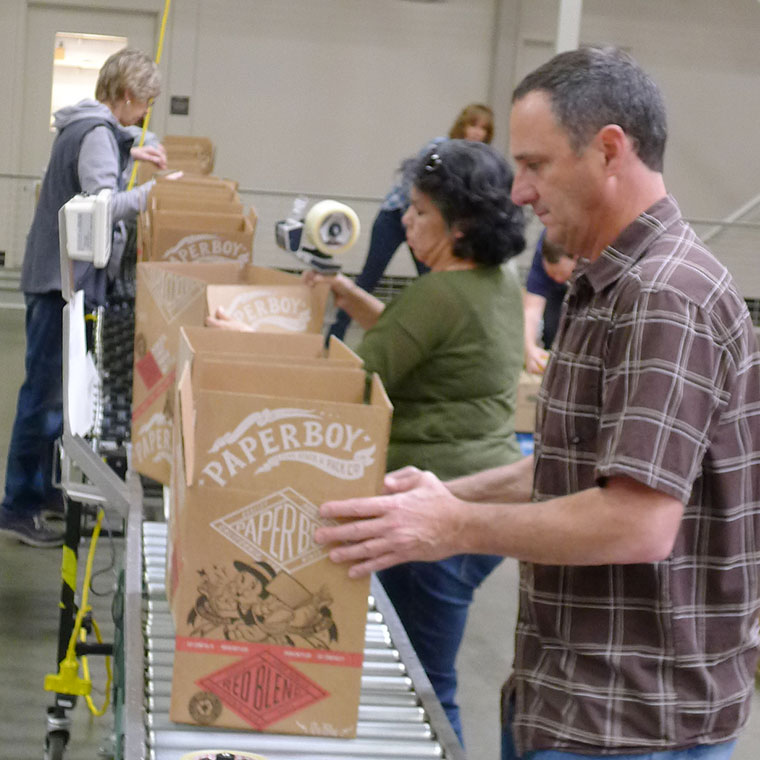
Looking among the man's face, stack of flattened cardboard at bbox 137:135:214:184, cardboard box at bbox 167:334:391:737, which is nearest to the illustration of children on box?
cardboard box at bbox 167:334:391:737

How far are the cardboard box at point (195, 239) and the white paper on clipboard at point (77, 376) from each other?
2.28 feet

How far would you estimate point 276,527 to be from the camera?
1.30 metres

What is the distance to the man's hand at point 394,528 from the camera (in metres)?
1.28

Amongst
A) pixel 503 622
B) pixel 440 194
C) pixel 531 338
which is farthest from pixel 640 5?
pixel 440 194

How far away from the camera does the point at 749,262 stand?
10.1m

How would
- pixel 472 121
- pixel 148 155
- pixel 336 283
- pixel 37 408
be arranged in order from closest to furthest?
1. pixel 336 283
2. pixel 37 408
3. pixel 148 155
4. pixel 472 121

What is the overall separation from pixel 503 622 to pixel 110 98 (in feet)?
7.55

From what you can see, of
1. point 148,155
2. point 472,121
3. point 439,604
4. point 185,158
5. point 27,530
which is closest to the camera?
point 439,604

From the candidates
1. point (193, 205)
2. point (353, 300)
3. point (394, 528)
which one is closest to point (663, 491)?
point (394, 528)

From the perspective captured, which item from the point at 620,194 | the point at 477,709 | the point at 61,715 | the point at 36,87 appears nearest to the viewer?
the point at 620,194

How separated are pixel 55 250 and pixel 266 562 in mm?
2703

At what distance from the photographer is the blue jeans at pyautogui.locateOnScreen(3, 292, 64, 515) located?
3.79 meters

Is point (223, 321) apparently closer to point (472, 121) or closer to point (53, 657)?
point (53, 657)

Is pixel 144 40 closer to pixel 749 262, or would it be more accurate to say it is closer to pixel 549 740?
pixel 749 262
